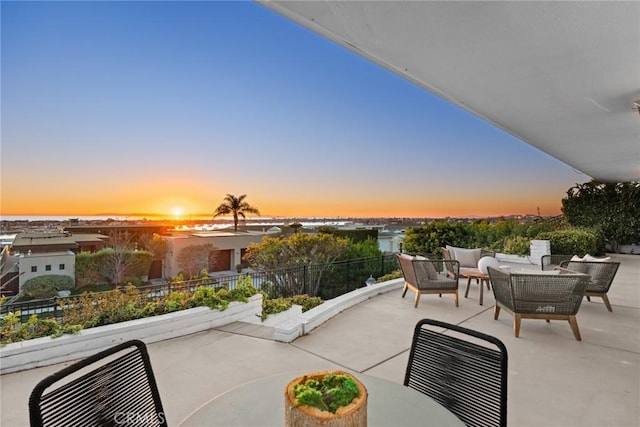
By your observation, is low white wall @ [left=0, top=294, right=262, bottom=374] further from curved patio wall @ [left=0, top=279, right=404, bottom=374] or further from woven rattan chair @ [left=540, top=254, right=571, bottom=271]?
woven rattan chair @ [left=540, top=254, right=571, bottom=271]

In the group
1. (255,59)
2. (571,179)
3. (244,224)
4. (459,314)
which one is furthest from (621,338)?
(244,224)

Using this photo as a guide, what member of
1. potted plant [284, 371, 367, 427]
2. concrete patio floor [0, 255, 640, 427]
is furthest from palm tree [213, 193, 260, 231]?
potted plant [284, 371, 367, 427]

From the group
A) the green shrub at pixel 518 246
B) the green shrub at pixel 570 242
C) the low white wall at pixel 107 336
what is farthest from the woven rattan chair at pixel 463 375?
the green shrub at pixel 570 242

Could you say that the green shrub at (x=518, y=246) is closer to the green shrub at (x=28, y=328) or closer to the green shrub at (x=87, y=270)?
the green shrub at (x=28, y=328)

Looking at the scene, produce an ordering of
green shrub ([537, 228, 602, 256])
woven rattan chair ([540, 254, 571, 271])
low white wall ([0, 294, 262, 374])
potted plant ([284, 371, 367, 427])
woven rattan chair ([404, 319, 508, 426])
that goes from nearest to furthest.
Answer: potted plant ([284, 371, 367, 427]) → woven rattan chair ([404, 319, 508, 426]) → low white wall ([0, 294, 262, 374]) → woven rattan chair ([540, 254, 571, 271]) → green shrub ([537, 228, 602, 256])

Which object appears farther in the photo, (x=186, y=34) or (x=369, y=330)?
(x=186, y=34)

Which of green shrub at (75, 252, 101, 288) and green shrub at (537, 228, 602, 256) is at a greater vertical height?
green shrub at (537, 228, 602, 256)

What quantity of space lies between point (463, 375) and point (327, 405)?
0.79 m

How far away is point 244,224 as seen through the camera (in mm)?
28531

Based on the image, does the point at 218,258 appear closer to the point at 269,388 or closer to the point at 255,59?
the point at 255,59

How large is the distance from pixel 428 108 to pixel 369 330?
8157 millimetres

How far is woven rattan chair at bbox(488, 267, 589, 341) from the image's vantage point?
3.44 m

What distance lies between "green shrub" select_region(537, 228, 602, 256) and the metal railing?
407cm

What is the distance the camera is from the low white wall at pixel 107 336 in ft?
8.97
